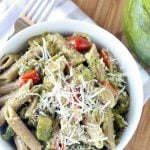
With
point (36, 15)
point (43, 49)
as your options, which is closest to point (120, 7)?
point (36, 15)

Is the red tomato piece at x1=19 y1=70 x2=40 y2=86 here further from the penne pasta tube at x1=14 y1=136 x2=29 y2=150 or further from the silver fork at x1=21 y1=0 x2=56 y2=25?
the silver fork at x1=21 y1=0 x2=56 y2=25

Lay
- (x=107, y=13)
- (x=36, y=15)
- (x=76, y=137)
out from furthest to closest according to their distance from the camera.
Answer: (x=107, y=13), (x=36, y=15), (x=76, y=137)

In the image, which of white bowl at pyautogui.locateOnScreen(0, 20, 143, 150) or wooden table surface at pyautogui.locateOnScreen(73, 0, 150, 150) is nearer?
white bowl at pyautogui.locateOnScreen(0, 20, 143, 150)

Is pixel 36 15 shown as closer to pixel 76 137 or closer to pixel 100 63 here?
pixel 100 63

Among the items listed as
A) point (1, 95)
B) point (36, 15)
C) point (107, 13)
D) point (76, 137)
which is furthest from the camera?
point (107, 13)

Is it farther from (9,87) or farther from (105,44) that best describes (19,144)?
(105,44)

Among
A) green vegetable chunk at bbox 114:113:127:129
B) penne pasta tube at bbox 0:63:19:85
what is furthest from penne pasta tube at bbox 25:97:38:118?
green vegetable chunk at bbox 114:113:127:129

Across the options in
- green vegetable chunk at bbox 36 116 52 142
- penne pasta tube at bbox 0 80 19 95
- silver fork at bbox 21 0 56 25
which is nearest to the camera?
green vegetable chunk at bbox 36 116 52 142

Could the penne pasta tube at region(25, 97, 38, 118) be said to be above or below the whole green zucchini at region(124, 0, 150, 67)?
above
